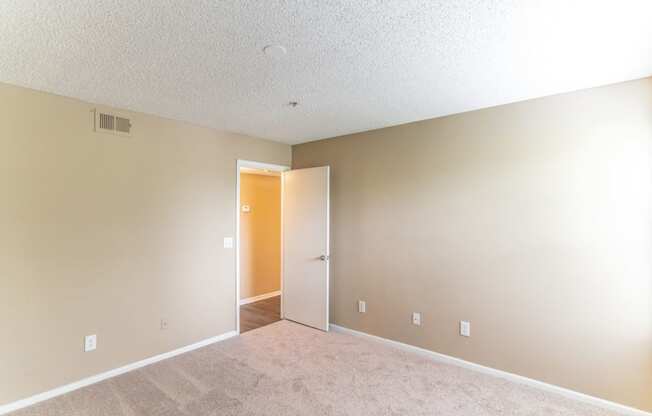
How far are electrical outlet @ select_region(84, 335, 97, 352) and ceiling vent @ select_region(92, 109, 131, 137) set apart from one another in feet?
6.11

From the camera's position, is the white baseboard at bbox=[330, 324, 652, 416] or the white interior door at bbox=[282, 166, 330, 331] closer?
the white baseboard at bbox=[330, 324, 652, 416]

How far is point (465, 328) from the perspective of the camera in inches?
121

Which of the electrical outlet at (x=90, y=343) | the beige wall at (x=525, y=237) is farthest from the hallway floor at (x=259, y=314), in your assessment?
the electrical outlet at (x=90, y=343)

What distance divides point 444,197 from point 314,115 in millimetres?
1606

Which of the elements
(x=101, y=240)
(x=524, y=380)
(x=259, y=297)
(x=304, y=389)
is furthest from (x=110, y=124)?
(x=524, y=380)

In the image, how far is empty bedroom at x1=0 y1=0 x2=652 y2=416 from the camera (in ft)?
5.84

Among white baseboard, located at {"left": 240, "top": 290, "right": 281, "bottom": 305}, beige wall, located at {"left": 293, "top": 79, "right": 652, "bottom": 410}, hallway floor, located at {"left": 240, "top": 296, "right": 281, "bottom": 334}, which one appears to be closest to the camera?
beige wall, located at {"left": 293, "top": 79, "right": 652, "bottom": 410}

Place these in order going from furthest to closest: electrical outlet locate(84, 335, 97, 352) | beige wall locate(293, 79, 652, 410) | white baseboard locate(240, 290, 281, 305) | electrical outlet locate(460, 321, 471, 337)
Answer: white baseboard locate(240, 290, 281, 305) → electrical outlet locate(460, 321, 471, 337) → electrical outlet locate(84, 335, 97, 352) → beige wall locate(293, 79, 652, 410)

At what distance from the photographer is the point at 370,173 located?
12.5 ft

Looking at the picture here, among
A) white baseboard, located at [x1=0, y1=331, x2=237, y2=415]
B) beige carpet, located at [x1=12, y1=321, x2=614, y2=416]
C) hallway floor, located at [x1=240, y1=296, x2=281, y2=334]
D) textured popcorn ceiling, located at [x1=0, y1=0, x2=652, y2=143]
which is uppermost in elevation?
textured popcorn ceiling, located at [x1=0, y1=0, x2=652, y2=143]

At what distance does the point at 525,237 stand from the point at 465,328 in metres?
1.06

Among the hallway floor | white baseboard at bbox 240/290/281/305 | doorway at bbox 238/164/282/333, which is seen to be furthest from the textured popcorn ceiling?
white baseboard at bbox 240/290/281/305

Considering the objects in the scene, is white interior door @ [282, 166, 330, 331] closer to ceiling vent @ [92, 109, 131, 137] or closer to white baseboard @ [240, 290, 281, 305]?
white baseboard @ [240, 290, 281, 305]

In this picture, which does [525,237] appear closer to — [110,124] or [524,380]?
[524,380]
